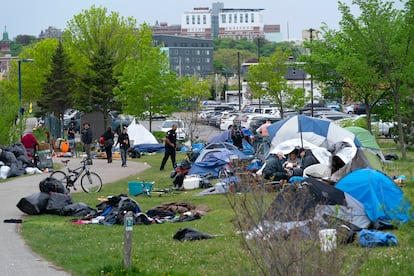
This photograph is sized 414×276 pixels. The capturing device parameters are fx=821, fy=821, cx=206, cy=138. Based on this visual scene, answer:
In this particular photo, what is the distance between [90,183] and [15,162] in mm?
6575

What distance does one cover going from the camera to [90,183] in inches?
928

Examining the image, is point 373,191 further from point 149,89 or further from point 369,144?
point 149,89

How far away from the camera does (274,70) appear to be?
63.2 m

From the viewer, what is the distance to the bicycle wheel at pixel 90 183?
76.6 ft

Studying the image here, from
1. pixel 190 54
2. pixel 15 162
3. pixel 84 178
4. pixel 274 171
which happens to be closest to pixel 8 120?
pixel 15 162

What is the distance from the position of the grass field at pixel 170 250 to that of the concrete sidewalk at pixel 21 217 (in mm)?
232

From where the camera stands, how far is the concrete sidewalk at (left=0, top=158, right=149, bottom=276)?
11.8m

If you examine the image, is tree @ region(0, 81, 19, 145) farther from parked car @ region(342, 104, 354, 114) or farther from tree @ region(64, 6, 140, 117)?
parked car @ region(342, 104, 354, 114)

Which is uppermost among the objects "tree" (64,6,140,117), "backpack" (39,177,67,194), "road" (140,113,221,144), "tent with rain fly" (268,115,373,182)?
"tree" (64,6,140,117)

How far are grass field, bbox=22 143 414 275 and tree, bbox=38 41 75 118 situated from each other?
44797mm

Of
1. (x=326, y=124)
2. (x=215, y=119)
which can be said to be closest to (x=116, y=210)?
(x=326, y=124)

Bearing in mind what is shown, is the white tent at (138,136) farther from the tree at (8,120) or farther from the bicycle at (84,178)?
the bicycle at (84,178)

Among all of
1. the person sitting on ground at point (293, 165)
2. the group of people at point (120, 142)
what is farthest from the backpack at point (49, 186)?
the group of people at point (120, 142)

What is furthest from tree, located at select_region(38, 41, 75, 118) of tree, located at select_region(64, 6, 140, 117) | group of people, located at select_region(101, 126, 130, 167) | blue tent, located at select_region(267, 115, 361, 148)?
blue tent, located at select_region(267, 115, 361, 148)
